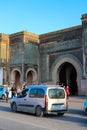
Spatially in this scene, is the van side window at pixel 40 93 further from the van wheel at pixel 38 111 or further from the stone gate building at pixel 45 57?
the stone gate building at pixel 45 57

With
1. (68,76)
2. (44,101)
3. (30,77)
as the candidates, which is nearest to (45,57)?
(30,77)

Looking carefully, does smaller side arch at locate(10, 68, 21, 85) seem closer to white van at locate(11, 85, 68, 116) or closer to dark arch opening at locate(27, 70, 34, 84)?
dark arch opening at locate(27, 70, 34, 84)

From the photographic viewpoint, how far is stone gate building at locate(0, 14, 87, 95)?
3469 cm

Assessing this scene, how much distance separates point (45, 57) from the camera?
127ft

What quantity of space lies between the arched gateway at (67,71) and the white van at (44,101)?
18679 millimetres

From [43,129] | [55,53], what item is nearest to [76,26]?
[55,53]

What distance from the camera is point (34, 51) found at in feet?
130

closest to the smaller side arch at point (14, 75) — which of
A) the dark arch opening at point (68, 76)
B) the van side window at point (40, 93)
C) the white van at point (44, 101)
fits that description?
the dark arch opening at point (68, 76)

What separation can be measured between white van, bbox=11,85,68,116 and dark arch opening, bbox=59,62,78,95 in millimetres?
22618

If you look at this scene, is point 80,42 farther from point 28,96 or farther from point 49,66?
point 28,96

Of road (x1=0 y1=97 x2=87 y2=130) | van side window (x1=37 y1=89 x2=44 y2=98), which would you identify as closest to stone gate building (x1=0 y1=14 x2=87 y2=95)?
van side window (x1=37 y1=89 x2=44 y2=98)

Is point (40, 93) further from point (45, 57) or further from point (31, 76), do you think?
point (31, 76)

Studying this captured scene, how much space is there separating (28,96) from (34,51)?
79.8 feet

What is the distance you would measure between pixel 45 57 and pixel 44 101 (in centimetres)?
2453
